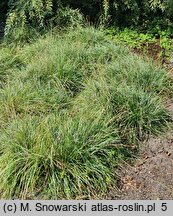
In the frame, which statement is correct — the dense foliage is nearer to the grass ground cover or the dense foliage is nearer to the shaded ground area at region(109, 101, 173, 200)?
the grass ground cover

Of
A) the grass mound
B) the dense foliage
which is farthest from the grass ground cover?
the grass mound

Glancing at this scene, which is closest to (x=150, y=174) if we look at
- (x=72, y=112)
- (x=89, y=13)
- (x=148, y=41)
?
(x=72, y=112)

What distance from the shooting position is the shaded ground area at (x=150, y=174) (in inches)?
137

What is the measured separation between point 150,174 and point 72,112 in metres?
1.09

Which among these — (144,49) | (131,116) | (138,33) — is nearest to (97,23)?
(138,33)

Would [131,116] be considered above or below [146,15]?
below

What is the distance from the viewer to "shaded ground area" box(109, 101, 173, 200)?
3488mm

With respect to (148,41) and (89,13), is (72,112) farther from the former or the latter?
(89,13)

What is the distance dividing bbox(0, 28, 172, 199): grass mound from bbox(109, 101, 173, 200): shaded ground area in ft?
0.36

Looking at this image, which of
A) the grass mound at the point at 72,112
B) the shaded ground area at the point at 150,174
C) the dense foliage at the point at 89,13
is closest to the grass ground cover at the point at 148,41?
the dense foliage at the point at 89,13

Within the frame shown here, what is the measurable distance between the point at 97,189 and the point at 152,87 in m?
1.58

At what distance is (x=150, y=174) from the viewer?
12.1 ft

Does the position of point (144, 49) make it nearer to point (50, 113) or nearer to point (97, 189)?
point (50, 113)

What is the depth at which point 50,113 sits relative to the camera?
14.3 ft
